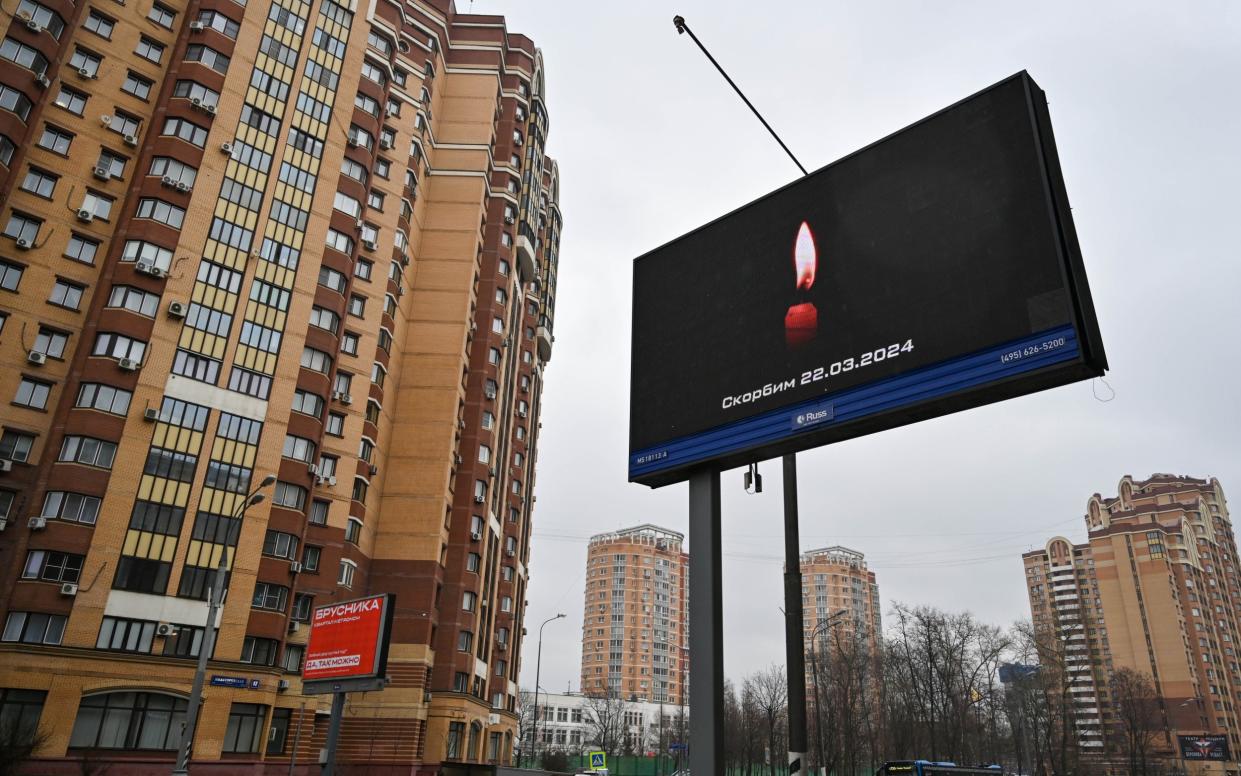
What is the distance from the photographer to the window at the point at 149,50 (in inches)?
1667

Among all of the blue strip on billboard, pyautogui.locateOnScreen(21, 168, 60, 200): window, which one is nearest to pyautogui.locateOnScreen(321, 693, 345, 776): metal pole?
the blue strip on billboard

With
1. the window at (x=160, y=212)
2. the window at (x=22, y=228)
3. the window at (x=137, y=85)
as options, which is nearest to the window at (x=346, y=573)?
the window at (x=160, y=212)

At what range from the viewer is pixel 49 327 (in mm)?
36094

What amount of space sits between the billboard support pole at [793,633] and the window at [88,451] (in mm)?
33075

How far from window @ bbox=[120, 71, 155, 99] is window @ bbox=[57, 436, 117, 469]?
19940 millimetres

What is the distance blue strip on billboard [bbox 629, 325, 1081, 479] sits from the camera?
8.30 m

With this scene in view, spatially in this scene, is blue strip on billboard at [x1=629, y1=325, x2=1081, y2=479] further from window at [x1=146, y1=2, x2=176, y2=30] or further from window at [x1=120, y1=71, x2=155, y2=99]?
window at [x1=146, y1=2, x2=176, y2=30]

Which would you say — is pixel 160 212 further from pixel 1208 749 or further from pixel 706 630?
pixel 1208 749

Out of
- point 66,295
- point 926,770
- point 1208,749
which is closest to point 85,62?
point 66,295

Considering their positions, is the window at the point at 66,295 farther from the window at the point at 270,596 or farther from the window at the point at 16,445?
the window at the point at 270,596

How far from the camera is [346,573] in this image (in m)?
45.0

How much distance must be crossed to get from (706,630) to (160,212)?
39.4 meters

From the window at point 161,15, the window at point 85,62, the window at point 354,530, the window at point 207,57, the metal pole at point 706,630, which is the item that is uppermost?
the window at point 161,15

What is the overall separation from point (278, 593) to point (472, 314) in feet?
82.9
